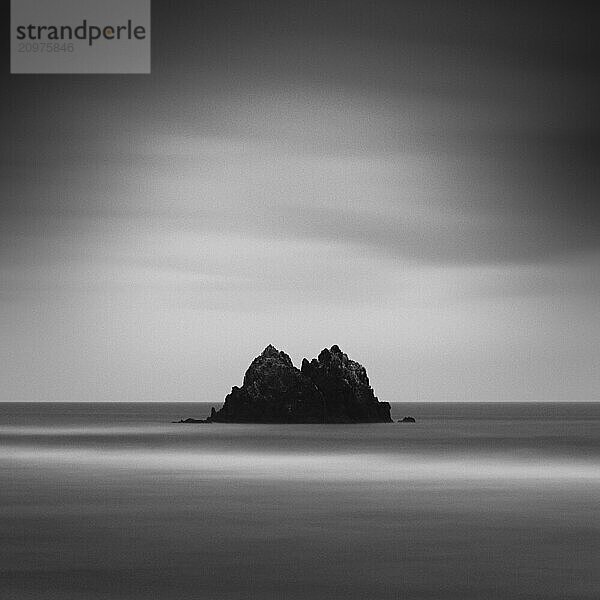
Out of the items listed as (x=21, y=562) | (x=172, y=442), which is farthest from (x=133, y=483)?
(x=172, y=442)

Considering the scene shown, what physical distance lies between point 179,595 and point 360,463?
166 ft

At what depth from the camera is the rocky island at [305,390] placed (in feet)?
571

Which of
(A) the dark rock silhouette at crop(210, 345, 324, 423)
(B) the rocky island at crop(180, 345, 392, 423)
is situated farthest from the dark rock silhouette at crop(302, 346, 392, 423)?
(A) the dark rock silhouette at crop(210, 345, 324, 423)

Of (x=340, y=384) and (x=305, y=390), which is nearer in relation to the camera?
(x=305, y=390)

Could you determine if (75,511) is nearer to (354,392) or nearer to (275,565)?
(275,565)

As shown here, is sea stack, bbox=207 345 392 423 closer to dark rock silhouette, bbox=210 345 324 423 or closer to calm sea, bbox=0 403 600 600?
dark rock silhouette, bbox=210 345 324 423

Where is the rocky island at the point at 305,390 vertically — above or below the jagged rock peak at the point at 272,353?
below

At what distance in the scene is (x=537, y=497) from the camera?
4766cm

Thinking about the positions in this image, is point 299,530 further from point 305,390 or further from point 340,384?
point 340,384

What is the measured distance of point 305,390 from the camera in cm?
17625

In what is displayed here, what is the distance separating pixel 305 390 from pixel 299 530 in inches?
Answer: 5502

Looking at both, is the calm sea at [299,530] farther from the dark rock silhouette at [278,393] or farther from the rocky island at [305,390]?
the rocky island at [305,390]

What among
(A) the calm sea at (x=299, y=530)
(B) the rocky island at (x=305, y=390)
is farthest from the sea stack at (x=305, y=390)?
(A) the calm sea at (x=299, y=530)

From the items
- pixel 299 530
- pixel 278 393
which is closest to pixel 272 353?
pixel 278 393
